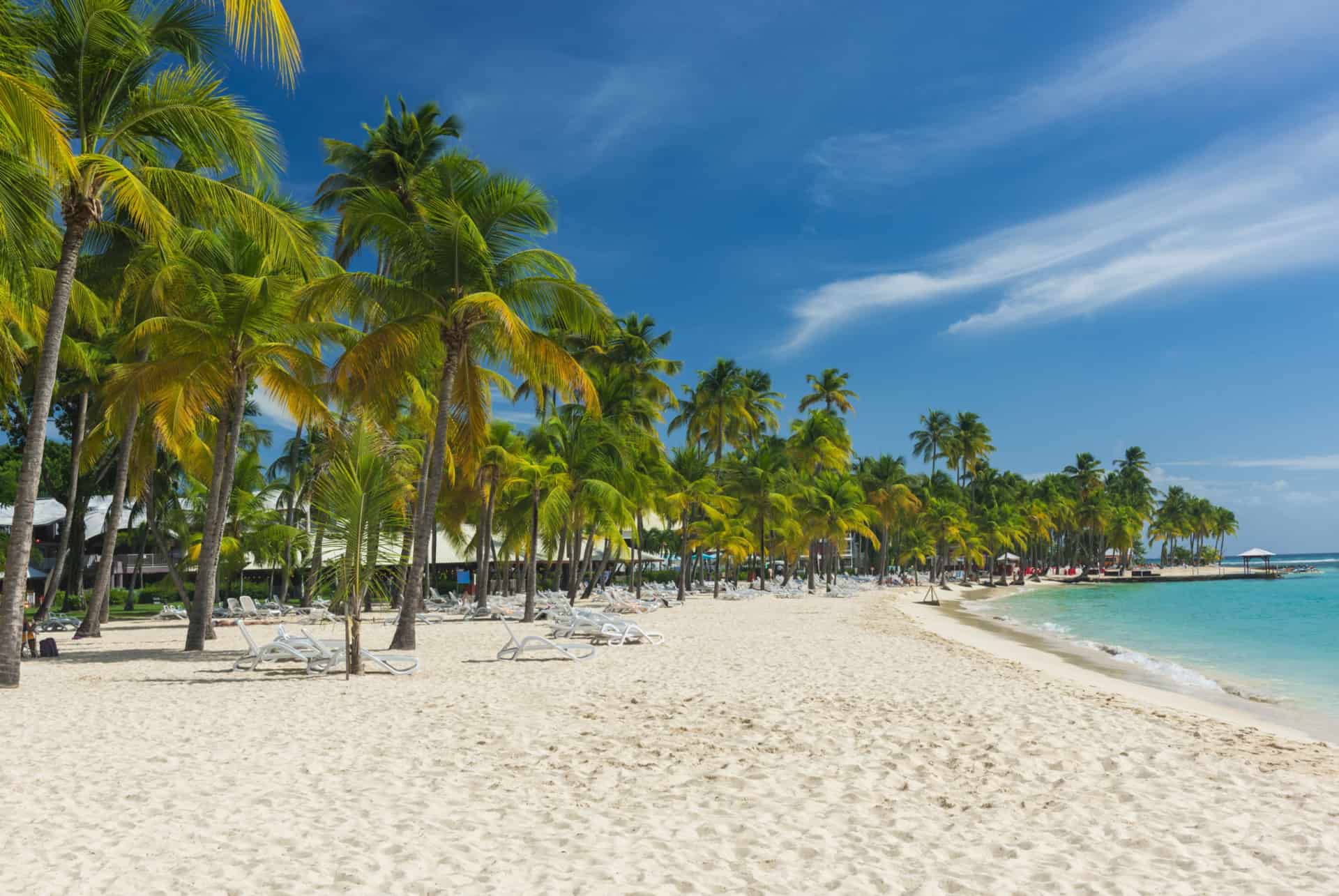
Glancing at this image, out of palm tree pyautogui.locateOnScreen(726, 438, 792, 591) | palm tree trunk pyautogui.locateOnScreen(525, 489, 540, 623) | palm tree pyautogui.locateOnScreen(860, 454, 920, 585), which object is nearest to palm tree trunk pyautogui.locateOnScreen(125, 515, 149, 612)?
palm tree trunk pyautogui.locateOnScreen(525, 489, 540, 623)

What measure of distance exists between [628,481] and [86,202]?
16848mm

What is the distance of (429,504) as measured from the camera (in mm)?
14000

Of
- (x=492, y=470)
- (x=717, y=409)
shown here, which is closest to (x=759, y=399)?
(x=717, y=409)

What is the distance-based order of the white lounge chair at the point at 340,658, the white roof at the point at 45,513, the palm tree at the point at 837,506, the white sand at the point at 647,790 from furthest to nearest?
the palm tree at the point at 837,506 < the white roof at the point at 45,513 < the white lounge chair at the point at 340,658 < the white sand at the point at 647,790

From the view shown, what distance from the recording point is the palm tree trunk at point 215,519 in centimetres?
1406

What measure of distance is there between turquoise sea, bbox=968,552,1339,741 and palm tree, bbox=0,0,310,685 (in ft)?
49.0

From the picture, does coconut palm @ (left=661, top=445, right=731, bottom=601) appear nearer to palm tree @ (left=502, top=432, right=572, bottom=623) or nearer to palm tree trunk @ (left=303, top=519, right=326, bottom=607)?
palm tree @ (left=502, top=432, right=572, bottom=623)

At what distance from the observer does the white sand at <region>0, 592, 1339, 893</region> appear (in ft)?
14.1

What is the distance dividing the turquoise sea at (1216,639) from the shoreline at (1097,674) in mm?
209

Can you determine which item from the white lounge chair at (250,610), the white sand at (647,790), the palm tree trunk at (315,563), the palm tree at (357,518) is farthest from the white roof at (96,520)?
the white sand at (647,790)

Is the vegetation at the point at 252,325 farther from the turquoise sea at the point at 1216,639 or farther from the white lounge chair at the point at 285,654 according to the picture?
the turquoise sea at the point at 1216,639

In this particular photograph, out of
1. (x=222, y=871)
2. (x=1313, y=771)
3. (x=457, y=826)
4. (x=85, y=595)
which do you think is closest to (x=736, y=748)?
(x=457, y=826)

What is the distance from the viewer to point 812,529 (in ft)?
138

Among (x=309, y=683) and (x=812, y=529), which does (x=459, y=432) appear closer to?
(x=309, y=683)
